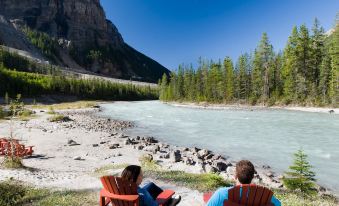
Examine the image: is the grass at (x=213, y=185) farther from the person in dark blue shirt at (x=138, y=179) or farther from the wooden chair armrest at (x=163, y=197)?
the person in dark blue shirt at (x=138, y=179)

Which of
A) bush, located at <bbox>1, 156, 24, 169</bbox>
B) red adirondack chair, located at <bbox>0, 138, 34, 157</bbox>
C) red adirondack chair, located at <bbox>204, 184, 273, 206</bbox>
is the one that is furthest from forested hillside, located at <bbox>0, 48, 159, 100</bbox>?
red adirondack chair, located at <bbox>204, 184, 273, 206</bbox>

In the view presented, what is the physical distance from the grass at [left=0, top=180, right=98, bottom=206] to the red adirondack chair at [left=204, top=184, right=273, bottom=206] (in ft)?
20.1

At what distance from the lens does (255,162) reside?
72.7ft

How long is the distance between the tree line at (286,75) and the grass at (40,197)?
63757mm

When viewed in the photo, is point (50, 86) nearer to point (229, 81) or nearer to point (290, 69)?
point (229, 81)

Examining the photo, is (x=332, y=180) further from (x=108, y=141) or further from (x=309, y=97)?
(x=309, y=97)

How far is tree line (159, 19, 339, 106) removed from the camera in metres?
74.7

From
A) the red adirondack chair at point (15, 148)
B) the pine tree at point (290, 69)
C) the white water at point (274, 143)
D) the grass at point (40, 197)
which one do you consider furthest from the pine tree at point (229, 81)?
the grass at point (40, 197)

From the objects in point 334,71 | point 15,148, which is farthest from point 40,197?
point 334,71

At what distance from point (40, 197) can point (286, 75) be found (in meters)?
85.6

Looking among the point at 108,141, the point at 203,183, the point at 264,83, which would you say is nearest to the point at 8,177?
the point at 203,183

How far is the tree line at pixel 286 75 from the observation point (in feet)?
245

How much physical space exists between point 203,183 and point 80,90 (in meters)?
151

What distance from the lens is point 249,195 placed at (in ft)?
17.3
